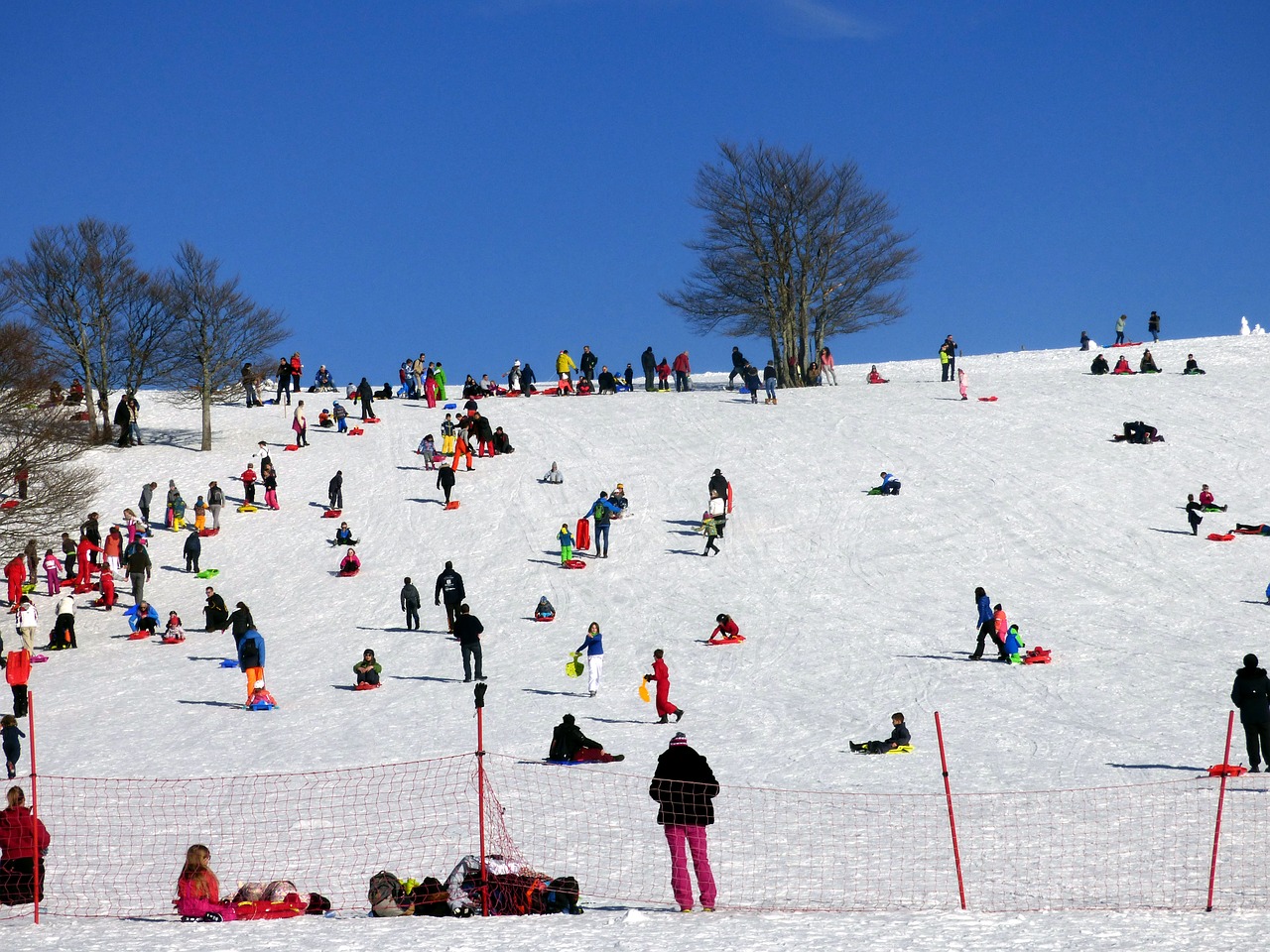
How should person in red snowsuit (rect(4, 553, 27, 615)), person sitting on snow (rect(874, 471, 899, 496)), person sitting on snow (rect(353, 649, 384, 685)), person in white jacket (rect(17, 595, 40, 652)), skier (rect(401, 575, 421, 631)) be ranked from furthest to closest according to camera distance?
person sitting on snow (rect(874, 471, 899, 496))
person in red snowsuit (rect(4, 553, 27, 615))
skier (rect(401, 575, 421, 631))
person in white jacket (rect(17, 595, 40, 652))
person sitting on snow (rect(353, 649, 384, 685))

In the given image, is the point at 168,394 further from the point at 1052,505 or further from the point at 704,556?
the point at 1052,505

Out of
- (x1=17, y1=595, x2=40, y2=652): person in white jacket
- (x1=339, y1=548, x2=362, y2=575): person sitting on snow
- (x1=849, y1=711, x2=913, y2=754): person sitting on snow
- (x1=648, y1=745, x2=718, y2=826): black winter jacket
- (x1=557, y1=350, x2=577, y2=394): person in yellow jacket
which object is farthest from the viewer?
(x1=557, y1=350, x2=577, y2=394): person in yellow jacket

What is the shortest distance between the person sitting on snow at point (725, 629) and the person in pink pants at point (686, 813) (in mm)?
14508

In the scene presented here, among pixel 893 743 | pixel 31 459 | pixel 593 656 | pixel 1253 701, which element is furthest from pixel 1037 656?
Answer: pixel 31 459

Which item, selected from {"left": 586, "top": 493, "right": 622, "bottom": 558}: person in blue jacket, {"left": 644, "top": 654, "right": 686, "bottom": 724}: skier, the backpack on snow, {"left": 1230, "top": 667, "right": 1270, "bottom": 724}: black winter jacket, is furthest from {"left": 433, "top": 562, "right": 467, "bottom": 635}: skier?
the backpack on snow

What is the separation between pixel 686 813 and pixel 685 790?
0.20 metres

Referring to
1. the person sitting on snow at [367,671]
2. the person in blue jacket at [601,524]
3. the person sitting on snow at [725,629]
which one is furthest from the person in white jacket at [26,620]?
the person sitting on snow at [725,629]

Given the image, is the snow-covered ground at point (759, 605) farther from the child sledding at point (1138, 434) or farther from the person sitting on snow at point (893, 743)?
the child sledding at point (1138, 434)

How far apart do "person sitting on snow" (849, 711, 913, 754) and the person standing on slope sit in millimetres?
4192

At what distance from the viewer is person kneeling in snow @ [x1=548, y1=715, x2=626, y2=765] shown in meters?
17.0

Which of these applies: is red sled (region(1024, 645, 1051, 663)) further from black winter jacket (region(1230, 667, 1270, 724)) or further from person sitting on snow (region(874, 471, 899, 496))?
person sitting on snow (region(874, 471, 899, 496))

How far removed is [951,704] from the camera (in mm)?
20203

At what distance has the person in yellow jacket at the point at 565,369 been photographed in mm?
54844

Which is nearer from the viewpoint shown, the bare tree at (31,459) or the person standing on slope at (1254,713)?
the person standing on slope at (1254,713)
